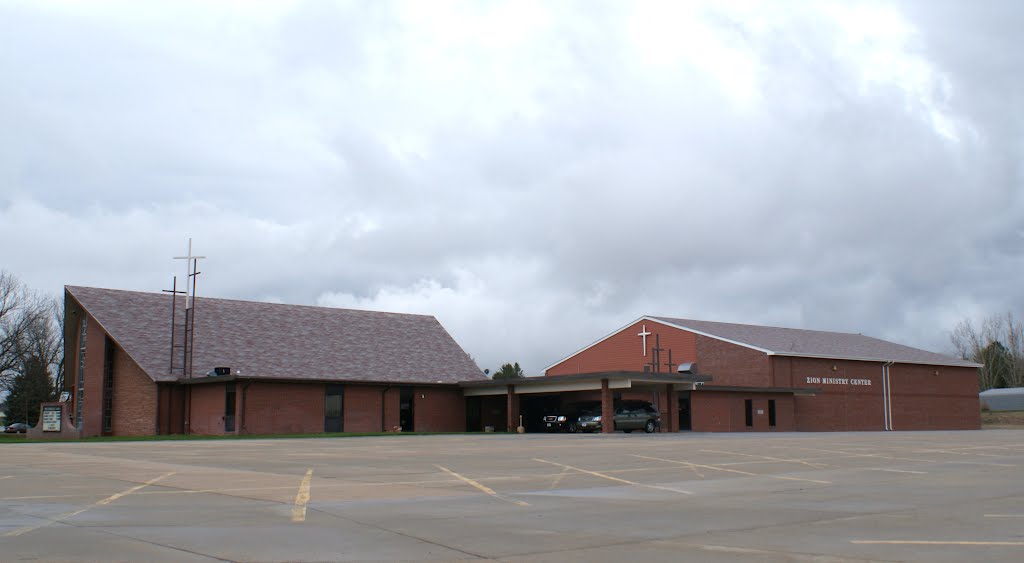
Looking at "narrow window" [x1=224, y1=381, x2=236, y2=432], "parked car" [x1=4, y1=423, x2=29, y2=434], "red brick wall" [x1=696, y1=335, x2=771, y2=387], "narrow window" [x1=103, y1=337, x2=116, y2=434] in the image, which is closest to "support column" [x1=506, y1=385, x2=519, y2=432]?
"red brick wall" [x1=696, y1=335, x2=771, y2=387]

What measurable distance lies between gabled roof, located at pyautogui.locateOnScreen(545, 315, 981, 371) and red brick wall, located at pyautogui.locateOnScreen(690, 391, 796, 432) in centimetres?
322

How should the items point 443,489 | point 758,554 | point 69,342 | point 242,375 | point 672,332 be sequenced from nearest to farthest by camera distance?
point 758,554
point 443,489
point 242,375
point 69,342
point 672,332

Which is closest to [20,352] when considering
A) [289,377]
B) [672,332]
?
[289,377]

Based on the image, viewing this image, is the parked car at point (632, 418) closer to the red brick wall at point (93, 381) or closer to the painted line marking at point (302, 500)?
the red brick wall at point (93, 381)

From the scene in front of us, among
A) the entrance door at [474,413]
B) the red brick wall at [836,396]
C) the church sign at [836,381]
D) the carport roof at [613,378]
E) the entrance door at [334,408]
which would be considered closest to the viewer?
the carport roof at [613,378]

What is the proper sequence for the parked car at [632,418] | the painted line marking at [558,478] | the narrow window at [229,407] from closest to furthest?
the painted line marking at [558,478] → the narrow window at [229,407] → the parked car at [632,418]

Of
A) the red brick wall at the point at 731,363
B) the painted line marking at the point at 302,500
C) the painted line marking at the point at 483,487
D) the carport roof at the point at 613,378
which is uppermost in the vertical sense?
the red brick wall at the point at 731,363

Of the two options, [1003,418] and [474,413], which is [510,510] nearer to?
[474,413]

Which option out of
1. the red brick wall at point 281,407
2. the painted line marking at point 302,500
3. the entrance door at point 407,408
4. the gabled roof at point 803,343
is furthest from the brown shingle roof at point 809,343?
the painted line marking at point 302,500

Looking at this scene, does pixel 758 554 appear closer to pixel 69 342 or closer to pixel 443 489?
pixel 443 489

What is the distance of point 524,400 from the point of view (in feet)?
176

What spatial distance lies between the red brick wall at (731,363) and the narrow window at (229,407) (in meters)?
27.1

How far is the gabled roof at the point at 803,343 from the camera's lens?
56562 millimetres

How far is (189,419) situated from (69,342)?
12422mm
